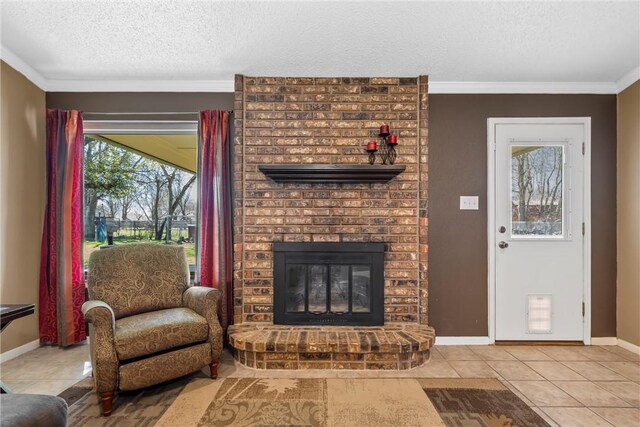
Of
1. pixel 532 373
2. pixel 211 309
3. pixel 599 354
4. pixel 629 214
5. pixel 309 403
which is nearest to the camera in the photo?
pixel 309 403

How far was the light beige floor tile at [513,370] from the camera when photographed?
7.80 ft

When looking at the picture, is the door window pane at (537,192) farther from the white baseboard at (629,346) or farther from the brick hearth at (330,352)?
the brick hearth at (330,352)

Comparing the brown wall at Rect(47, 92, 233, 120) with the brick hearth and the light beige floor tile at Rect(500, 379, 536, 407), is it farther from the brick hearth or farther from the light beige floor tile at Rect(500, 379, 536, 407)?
the light beige floor tile at Rect(500, 379, 536, 407)

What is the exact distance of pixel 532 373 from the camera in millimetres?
2441

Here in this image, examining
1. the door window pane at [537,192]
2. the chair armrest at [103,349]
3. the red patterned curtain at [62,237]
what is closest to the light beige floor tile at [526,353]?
the door window pane at [537,192]

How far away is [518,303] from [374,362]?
1.52 meters

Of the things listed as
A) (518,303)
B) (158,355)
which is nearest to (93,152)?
(158,355)

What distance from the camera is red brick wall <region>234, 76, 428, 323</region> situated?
2.90 meters

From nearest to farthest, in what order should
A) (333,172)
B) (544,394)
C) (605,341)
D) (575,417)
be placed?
(575,417)
(544,394)
(333,172)
(605,341)

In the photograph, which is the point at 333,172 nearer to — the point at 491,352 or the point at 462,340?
the point at 462,340

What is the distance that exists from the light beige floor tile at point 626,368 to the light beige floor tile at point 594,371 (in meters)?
0.05

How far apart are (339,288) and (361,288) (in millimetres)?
191

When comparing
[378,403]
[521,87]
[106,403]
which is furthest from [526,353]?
[106,403]

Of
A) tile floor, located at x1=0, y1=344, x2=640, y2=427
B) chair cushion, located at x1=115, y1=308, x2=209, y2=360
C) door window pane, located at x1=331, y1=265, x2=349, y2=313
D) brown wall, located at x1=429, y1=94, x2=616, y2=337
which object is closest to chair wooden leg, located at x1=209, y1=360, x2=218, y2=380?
tile floor, located at x1=0, y1=344, x2=640, y2=427
